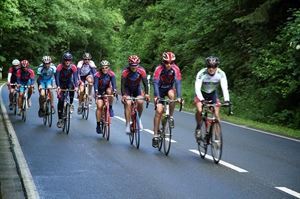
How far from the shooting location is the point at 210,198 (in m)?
7.95

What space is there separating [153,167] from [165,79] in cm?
257

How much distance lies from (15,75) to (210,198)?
1358 cm

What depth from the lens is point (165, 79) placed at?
12.4m

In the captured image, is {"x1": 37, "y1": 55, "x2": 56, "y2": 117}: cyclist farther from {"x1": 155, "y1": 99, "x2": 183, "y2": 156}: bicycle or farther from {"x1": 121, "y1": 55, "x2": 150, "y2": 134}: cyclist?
{"x1": 155, "y1": 99, "x2": 183, "y2": 156}: bicycle

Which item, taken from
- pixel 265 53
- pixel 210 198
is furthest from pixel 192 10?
pixel 210 198

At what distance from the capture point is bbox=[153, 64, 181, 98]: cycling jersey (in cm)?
1202

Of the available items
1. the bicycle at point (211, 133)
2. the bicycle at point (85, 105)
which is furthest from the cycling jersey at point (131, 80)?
the bicycle at point (85, 105)

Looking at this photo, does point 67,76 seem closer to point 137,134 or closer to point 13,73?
point 137,134

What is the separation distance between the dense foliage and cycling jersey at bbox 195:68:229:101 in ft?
22.7

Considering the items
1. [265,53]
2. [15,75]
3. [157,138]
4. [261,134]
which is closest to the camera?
[157,138]

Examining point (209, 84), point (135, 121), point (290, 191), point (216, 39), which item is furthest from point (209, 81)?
point (216, 39)

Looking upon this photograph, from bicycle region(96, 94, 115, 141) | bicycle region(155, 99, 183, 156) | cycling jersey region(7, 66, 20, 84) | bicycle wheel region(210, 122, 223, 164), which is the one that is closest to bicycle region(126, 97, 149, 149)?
bicycle region(155, 99, 183, 156)

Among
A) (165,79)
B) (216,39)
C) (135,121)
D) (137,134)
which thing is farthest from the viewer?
(216,39)

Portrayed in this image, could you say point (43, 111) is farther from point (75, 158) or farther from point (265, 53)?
point (265, 53)
